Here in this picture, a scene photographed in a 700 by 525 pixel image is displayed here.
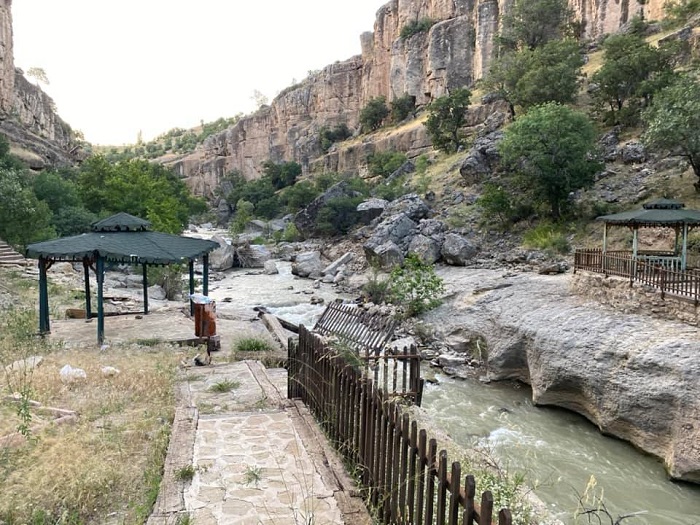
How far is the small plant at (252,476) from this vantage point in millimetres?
4516

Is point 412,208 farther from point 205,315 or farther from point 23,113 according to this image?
point 23,113

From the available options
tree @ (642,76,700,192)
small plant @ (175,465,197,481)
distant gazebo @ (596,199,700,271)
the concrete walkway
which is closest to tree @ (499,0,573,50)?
tree @ (642,76,700,192)

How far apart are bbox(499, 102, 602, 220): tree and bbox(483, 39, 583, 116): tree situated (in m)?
7.75

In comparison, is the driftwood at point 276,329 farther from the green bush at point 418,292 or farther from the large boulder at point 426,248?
the large boulder at point 426,248

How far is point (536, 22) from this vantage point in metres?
40.8

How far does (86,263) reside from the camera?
12.0m

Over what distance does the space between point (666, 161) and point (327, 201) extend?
2298 cm

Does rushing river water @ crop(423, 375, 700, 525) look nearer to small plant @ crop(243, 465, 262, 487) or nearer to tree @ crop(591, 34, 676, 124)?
small plant @ crop(243, 465, 262, 487)

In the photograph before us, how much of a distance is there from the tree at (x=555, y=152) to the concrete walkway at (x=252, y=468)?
65.5ft

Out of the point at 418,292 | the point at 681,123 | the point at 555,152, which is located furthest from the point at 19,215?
the point at 681,123

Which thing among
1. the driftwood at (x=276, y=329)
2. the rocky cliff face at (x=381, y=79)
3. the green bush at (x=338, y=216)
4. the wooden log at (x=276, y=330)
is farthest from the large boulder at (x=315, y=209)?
the wooden log at (x=276, y=330)

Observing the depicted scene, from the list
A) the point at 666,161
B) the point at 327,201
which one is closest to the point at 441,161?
the point at 327,201

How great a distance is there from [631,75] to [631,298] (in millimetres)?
21673

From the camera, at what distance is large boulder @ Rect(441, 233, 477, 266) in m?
23.1
